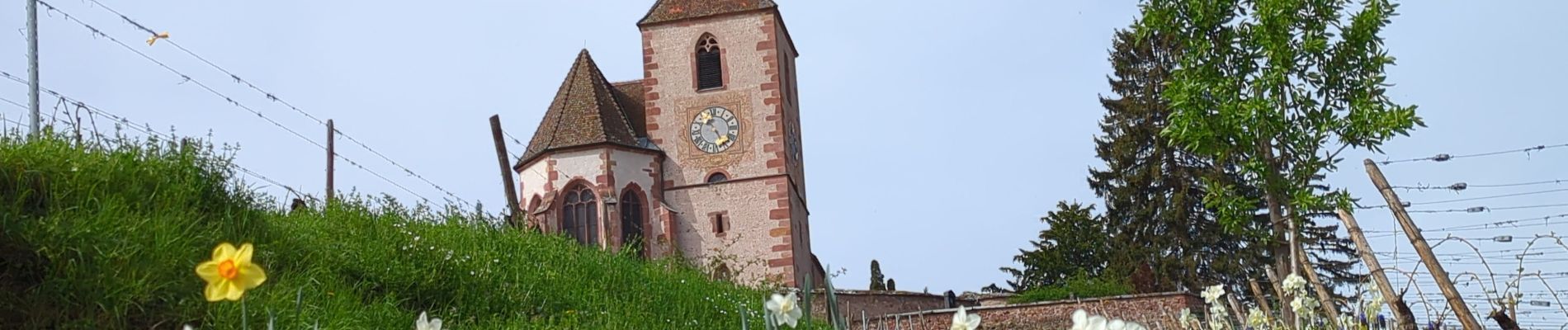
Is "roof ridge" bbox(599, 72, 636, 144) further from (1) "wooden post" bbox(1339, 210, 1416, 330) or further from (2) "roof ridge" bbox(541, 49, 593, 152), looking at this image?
(1) "wooden post" bbox(1339, 210, 1416, 330)

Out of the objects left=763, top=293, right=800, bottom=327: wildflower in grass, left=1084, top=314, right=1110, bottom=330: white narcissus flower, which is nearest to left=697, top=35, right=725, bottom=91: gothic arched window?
left=763, top=293, right=800, bottom=327: wildflower in grass

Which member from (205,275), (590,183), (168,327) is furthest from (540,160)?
(205,275)

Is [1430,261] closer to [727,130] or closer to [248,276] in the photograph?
[248,276]

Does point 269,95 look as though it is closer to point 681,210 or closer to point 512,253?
point 512,253

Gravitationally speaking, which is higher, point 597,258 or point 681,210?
point 681,210

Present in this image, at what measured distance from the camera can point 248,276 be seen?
2977 mm

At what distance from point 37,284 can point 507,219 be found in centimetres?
943

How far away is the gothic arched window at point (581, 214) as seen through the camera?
40.8 metres

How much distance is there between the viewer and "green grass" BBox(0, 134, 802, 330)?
11.2 m

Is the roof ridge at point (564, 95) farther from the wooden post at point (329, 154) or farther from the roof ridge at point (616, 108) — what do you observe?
the wooden post at point (329, 154)

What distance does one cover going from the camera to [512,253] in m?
17.7

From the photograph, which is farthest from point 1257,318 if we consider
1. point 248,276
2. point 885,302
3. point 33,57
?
point 885,302

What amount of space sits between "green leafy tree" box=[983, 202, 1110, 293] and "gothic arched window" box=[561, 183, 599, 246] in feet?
32.7

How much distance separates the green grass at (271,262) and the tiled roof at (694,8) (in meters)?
23.9
